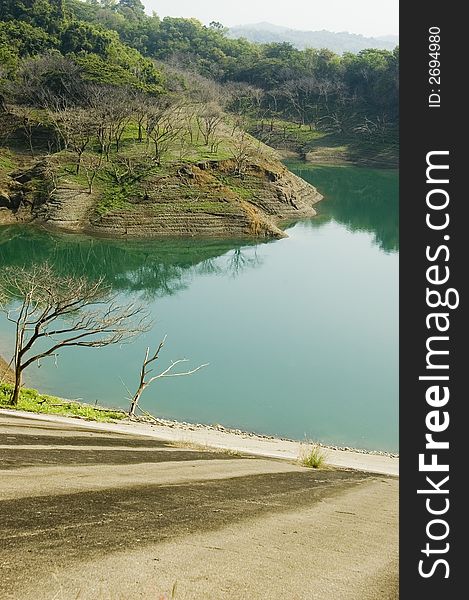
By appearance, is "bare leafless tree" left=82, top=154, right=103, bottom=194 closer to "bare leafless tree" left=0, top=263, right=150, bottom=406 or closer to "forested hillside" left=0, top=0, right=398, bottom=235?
"forested hillside" left=0, top=0, right=398, bottom=235

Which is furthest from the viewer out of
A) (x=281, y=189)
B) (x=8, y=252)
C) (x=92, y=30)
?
(x=92, y=30)

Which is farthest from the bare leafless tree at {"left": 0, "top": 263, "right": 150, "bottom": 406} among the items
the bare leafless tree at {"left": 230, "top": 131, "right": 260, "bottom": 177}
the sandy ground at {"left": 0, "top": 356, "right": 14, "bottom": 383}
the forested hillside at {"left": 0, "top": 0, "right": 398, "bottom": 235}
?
the bare leafless tree at {"left": 230, "top": 131, "right": 260, "bottom": 177}

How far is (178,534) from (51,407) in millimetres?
12600

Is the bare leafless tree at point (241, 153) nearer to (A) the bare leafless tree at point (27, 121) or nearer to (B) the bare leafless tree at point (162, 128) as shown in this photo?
(B) the bare leafless tree at point (162, 128)

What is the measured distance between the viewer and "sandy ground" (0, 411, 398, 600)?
3.55 metres

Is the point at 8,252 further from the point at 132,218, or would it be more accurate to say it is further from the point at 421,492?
the point at 421,492

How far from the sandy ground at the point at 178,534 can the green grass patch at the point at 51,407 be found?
26.0 ft

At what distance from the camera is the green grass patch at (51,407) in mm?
15070

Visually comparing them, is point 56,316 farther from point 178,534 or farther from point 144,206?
point 144,206

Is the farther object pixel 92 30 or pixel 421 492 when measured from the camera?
pixel 92 30

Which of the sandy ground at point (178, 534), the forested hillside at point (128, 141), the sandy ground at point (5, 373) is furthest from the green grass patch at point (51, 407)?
the forested hillside at point (128, 141)

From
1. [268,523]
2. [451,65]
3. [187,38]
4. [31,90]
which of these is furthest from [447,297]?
[187,38]

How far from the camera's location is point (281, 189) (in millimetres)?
52094

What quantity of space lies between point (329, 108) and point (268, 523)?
91.5m
